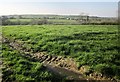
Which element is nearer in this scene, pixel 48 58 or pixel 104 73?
pixel 104 73

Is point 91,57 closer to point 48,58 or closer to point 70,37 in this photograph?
point 48,58

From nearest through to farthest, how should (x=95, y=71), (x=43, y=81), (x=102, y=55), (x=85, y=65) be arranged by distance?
(x=43, y=81) < (x=95, y=71) < (x=85, y=65) < (x=102, y=55)

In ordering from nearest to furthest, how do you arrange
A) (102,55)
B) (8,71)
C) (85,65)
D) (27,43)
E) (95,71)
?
(8,71) < (95,71) < (85,65) < (102,55) < (27,43)

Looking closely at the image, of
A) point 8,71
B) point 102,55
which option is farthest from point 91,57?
point 8,71

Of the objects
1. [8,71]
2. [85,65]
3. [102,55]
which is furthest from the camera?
[102,55]

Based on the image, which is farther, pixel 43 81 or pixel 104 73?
pixel 104 73

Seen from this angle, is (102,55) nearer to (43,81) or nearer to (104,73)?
(104,73)

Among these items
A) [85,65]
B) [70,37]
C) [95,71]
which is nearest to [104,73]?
[95,71]

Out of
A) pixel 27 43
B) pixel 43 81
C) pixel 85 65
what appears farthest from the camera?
pixel 27 43
